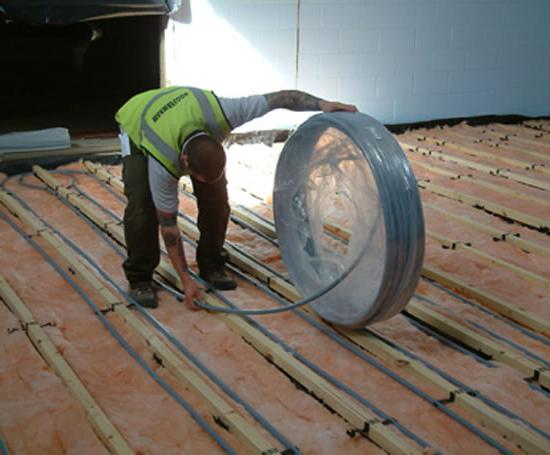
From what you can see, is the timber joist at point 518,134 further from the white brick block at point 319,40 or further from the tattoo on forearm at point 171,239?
the tattoo on forearm at point 171,239

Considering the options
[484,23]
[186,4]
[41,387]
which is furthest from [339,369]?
[484,23]

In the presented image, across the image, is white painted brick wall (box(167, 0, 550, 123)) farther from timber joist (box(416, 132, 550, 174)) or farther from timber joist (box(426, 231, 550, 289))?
timber joist (box(426, 231, 550, 289))

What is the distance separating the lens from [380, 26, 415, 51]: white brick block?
6168 mm

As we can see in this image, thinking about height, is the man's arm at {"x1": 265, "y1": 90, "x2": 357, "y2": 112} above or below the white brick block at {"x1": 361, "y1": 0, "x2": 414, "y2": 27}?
below

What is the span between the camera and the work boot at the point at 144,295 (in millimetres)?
3162

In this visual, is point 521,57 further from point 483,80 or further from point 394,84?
point 394,84

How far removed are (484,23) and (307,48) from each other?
6.00 ft

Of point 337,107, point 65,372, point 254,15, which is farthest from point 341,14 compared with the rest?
point 65,372

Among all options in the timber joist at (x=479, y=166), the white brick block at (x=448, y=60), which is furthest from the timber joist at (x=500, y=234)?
the white brick block at (x=448, y=60)

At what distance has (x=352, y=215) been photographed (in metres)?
2.77

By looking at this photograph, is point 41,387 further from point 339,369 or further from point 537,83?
point 537,83

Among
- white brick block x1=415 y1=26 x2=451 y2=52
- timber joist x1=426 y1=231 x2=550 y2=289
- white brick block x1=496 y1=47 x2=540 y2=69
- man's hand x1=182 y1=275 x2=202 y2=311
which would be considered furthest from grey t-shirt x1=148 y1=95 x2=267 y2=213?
white brick block x1=496 y1=47 x2=540 y2=69

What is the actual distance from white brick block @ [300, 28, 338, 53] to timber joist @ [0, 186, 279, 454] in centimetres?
289

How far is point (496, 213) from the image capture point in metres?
4.37
